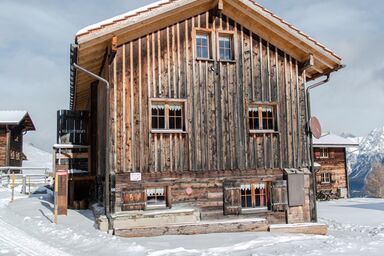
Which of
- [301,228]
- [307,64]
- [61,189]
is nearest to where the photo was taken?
[61,189]

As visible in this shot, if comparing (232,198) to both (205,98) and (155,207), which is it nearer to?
(155,207)

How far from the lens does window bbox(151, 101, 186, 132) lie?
1301 cm

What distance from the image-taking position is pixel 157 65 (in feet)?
42.9

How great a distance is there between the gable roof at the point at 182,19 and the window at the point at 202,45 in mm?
815

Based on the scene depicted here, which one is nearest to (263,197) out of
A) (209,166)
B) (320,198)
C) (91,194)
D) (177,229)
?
(209,166)

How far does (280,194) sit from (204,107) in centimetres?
422

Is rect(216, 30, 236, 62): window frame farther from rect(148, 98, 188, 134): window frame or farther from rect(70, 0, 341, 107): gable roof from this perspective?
rect(148, 98, 188, 134): window frame

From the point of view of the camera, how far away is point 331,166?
113 feet

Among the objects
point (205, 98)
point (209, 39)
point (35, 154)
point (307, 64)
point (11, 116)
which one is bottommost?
point (35, 154)

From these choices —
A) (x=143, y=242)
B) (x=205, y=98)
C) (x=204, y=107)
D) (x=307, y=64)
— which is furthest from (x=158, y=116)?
(x=307, y=64)

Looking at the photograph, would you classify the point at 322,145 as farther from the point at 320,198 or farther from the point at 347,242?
the point at 347,242

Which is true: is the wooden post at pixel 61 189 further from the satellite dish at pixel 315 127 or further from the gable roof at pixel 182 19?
the satellite dish at pixel 315 127

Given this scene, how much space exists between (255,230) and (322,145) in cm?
2291

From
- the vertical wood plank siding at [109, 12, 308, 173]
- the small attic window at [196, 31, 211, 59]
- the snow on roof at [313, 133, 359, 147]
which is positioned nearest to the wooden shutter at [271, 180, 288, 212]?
the vertical wood plank siding at [109, 12, 308, 173]
